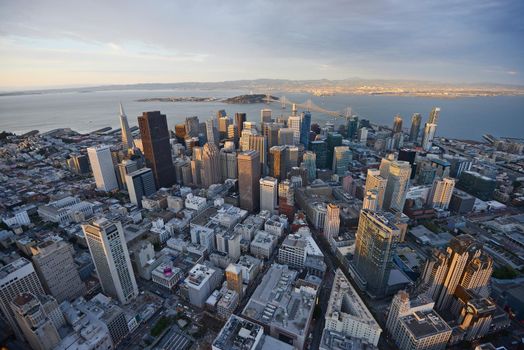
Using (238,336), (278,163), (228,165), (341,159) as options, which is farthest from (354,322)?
(341,159)

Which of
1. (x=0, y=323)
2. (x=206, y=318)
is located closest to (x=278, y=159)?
(x=206, y=318)

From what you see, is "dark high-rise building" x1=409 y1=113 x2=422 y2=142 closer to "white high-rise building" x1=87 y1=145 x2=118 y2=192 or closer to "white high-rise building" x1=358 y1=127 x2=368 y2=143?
"white high-rise building" x1=358 y1=127 x2=368 y2=143

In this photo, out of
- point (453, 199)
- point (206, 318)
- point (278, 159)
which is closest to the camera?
point (206, 318)

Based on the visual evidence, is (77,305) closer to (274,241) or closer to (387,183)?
(274,241)

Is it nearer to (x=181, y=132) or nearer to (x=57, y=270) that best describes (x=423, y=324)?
(x=57, y=270)

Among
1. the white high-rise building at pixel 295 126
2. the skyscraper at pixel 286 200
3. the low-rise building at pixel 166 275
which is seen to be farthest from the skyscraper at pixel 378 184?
the white high-rise building at pixel 295 126
